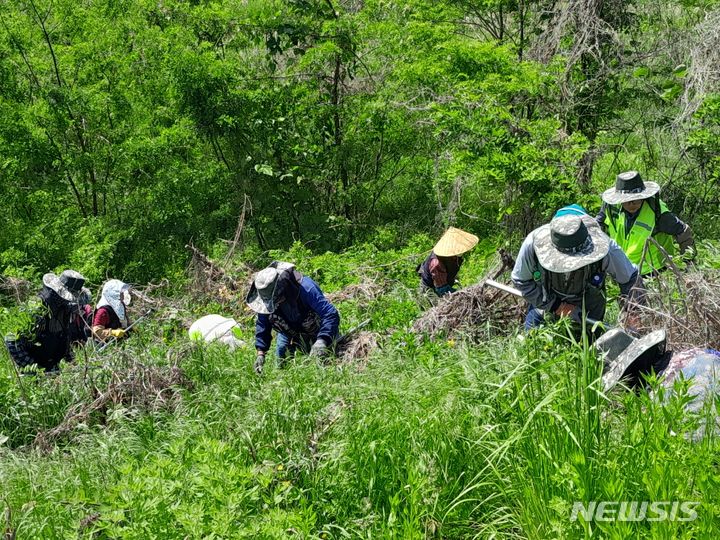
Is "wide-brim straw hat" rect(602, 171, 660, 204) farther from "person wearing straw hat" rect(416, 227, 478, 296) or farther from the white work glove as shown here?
the white work glove

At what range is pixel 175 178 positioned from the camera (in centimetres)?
1069

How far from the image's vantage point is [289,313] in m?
5.68

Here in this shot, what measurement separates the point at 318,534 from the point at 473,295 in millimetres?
3163

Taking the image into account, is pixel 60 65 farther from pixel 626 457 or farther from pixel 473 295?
pixel 626 457

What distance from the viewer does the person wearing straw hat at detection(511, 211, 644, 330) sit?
170 inches

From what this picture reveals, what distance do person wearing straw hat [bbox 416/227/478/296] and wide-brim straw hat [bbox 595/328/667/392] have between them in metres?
2.64

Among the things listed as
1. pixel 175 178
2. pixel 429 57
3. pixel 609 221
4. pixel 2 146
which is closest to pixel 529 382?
pixel 609 221

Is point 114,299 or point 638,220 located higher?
point 638,220

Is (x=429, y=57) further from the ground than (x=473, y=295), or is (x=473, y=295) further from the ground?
(x=429, y=57)

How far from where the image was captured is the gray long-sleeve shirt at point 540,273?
4.54 meters

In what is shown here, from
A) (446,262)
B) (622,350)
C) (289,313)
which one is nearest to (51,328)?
(289,313)

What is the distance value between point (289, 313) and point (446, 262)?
1.70m

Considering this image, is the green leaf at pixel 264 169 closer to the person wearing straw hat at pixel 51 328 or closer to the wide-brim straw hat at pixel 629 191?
the person wearing straw hat at pixel 51 328

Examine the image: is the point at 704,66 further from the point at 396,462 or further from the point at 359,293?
the point at 396,462
